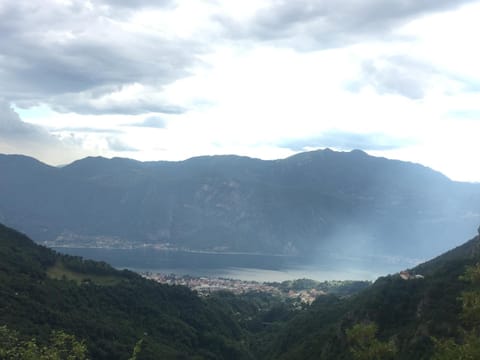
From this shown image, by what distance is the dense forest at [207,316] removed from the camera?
112 ft

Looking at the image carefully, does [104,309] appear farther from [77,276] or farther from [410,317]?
[410,317]

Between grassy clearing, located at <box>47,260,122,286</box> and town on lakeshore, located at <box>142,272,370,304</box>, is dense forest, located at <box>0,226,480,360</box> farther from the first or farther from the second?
town on lakeshore, located at <box>142,272,370,304</box>

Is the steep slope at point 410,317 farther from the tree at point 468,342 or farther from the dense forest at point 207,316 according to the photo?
the tree at point 468,342

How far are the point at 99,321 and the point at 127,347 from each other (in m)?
7.00

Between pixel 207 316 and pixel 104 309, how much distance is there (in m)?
21.2

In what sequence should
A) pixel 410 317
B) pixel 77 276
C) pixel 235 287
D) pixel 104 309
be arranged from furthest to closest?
pixel 235 287
pixel 77 276
pixel 104 309
pixel 410 317

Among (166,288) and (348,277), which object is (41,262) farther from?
(348,277)

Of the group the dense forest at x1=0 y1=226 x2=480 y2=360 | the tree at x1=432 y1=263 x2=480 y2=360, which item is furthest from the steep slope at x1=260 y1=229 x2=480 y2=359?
the tree at x1=432 y1=263 x2=480 y2=360

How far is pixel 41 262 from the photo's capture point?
269 feet

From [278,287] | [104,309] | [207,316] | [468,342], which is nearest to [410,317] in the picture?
[468,342]

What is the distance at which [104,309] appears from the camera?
7100 cm

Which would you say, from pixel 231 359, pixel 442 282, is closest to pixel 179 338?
pixel 231 359

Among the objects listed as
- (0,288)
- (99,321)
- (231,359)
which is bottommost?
(231,359)

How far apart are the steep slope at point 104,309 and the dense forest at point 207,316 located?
186 mm
